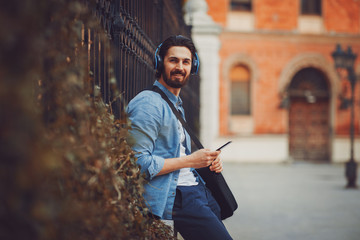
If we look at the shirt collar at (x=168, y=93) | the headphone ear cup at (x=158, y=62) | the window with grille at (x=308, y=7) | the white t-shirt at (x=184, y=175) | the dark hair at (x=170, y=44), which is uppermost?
the window with grille at (x=308, y=7)

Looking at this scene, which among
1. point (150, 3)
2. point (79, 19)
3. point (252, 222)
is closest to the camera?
point (79, 19)

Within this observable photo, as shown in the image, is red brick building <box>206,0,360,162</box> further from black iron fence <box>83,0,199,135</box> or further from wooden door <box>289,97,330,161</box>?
black iron fence <box>83,0,199,135</box>

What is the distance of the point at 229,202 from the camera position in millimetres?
2500

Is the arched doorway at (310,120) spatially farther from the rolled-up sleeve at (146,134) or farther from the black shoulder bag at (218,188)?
the rolled-up sleeve at (146,134)

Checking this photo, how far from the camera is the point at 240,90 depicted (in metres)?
19.5

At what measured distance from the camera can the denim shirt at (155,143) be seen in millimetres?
2086

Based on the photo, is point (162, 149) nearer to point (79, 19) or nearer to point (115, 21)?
point (115, 21)

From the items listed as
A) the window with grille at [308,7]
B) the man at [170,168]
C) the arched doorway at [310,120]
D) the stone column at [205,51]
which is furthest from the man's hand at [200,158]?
the window with grille at [308,7]

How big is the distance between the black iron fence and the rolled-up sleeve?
0.12 meters

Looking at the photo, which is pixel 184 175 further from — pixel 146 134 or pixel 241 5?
pixel 241 5

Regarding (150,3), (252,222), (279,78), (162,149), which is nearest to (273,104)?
(279,78)

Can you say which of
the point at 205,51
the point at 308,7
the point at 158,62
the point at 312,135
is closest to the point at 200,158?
the point at 158,62

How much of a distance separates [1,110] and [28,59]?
0.41 ft

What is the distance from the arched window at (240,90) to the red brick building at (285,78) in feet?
0.17
